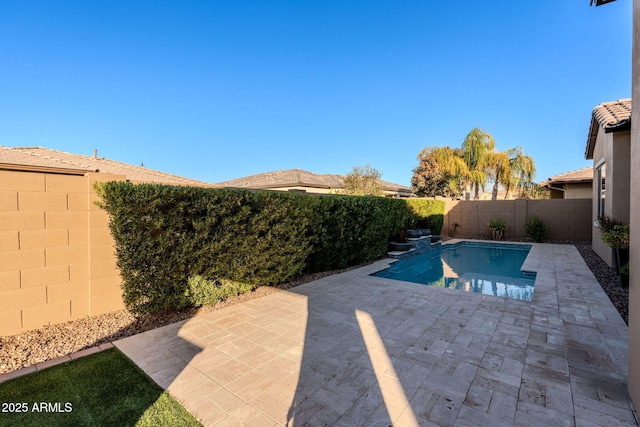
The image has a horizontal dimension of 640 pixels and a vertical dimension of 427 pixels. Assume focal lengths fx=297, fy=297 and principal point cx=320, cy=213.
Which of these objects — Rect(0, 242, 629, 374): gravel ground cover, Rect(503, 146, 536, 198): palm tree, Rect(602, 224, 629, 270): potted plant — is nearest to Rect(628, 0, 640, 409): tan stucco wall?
Rect(0, 242, 629, 374): gravel ground cover

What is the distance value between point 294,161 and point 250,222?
24410 mm

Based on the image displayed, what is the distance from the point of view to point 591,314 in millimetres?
5703

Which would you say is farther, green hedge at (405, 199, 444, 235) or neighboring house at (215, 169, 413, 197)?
neighboring house at (215, 169, 413, 197)

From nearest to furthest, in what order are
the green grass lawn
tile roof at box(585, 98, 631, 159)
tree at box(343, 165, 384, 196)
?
the green grass lawn < tile roof at box(585, 98, 631, 159) < tree at box(343, 165, 384, 196)

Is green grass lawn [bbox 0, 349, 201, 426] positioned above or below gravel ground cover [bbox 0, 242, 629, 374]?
below

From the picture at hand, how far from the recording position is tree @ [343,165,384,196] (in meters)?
22.7

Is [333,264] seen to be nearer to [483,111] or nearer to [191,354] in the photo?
[191,354]

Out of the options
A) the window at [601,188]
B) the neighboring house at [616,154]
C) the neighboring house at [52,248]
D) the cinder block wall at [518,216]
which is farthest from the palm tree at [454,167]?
the neighboring house at [52,248]

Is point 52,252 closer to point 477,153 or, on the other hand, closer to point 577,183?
point 577,183

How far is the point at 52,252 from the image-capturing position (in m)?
4.86

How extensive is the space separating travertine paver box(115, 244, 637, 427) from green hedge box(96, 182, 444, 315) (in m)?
0.72

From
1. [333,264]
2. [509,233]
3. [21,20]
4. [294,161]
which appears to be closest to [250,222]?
[333,264]

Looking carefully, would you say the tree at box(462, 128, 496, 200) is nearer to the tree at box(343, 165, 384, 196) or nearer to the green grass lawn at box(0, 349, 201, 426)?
the tree at box(343, 165, 384, 196)

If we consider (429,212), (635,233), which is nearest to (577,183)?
(429,212)
